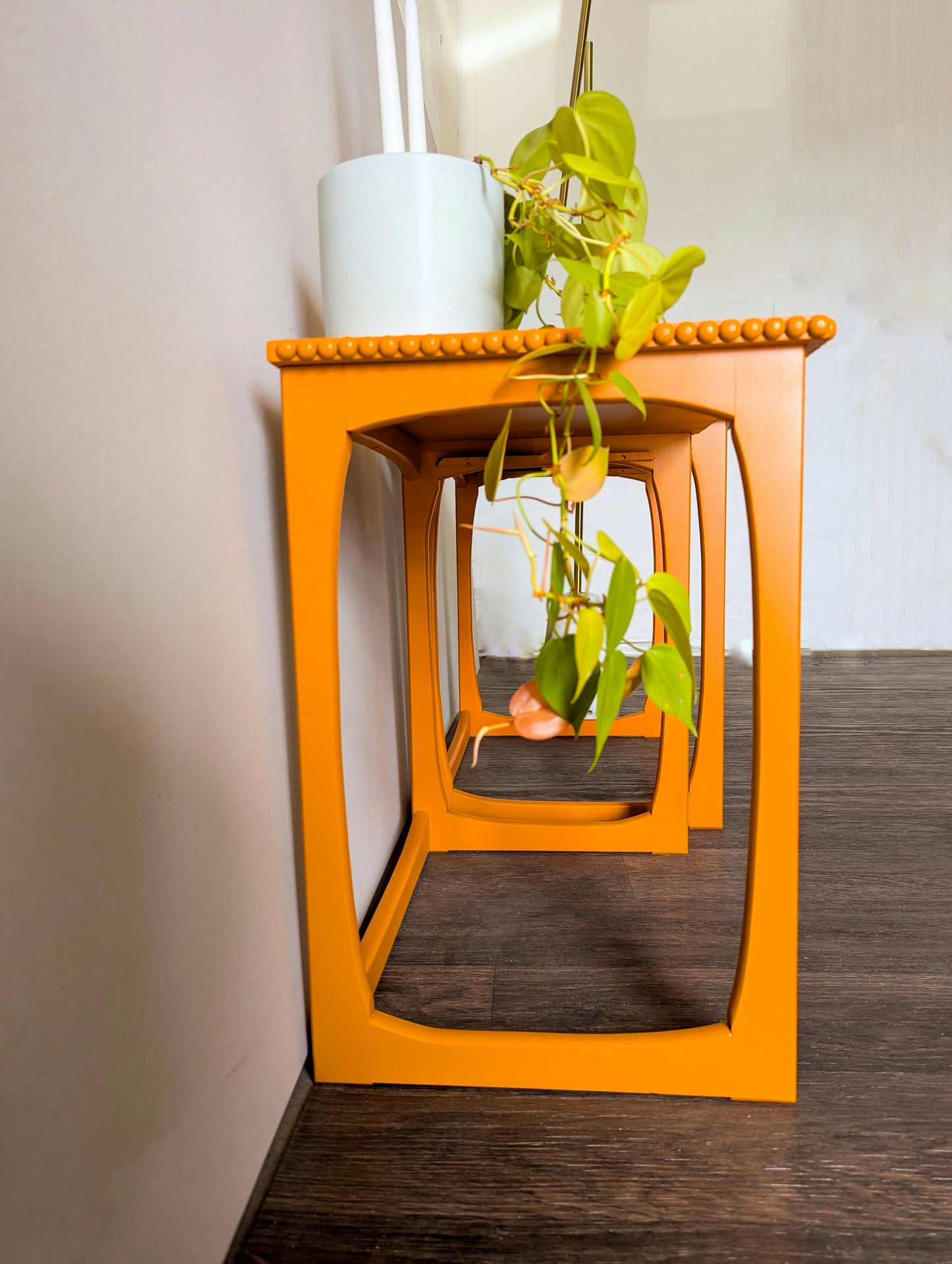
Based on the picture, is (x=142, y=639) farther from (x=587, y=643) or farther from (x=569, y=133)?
(x=569, y=133)

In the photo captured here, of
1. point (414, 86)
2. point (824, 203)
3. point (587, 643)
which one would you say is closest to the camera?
point (587, 643)

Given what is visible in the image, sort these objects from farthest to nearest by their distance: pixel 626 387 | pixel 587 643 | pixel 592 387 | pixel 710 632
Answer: pixel 710 632
pixel 592 387
pixel 626 387
pixel 587 643

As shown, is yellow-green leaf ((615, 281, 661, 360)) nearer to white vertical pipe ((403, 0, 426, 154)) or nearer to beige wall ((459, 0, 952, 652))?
white vertical pipe ((403, 0, 426, 154))

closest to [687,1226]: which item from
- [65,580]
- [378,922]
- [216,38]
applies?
[378,922]

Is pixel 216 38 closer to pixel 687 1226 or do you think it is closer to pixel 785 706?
pixel 785 706

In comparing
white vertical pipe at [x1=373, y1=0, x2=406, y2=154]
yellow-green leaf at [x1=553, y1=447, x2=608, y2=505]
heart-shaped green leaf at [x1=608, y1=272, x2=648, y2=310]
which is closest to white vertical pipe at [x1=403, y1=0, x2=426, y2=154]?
white vertical pipe at [x1=373, y1=0, x2=406, y2=154]

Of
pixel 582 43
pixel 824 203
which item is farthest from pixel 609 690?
pixel 824 203

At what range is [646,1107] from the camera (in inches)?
27.0

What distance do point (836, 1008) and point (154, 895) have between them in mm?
668

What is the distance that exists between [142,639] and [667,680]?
30cm

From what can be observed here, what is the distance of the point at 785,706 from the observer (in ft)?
2.12

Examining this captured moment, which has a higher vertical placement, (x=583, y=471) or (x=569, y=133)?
(x=569, y=133)

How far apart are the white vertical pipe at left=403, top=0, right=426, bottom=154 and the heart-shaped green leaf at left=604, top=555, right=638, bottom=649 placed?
43 cm

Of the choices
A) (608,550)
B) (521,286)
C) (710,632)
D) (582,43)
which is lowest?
(710,632)
